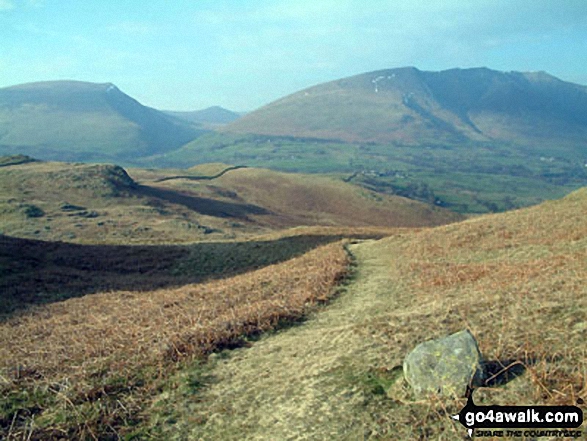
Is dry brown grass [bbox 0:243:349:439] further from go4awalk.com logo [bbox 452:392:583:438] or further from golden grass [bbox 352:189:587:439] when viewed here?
go4awalk.com logo [bbox 452:392:583:438]

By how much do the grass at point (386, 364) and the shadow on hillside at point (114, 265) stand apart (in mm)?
11146

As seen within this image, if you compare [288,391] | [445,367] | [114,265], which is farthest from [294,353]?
[114,265]

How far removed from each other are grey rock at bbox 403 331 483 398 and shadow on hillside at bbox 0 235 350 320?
14671mm

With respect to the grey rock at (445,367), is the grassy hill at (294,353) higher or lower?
lower

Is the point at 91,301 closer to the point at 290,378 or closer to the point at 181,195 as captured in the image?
the point at 290,378

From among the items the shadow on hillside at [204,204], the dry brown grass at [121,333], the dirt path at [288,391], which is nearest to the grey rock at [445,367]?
the dirt path at [288,391]

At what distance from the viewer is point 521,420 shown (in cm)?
546

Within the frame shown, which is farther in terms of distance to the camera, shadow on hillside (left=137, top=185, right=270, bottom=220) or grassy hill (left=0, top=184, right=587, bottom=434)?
shadow on hillside (left=137, top=185, right=270, bottom=220)

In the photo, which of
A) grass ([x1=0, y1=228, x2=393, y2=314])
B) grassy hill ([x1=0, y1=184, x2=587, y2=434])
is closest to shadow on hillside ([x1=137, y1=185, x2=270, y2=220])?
grass ([x1=0, y1=228, x2=393, y2=314])

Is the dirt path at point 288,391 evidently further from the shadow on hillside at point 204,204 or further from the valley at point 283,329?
the shadow on hillside at point 204,204

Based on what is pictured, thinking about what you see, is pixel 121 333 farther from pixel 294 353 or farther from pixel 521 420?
pixel 521 420

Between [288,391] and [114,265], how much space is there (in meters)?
20.2

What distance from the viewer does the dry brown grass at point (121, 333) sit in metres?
7.53

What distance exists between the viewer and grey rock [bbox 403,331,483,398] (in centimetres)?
631
